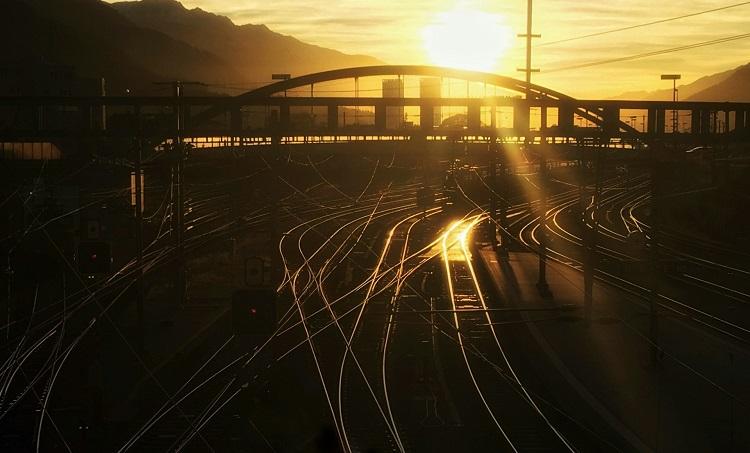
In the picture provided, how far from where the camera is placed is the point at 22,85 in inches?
2506

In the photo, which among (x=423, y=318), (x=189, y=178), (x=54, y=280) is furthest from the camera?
(x=189, y=178)

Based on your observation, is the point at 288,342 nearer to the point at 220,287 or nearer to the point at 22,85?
the point at 220,287

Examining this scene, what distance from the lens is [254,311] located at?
15.5 metres

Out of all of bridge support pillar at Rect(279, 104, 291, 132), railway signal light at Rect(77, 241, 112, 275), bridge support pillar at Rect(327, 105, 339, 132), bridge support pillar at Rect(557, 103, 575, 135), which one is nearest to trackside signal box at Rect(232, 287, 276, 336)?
railway signal light at Rect(77, 241, 112, 275)

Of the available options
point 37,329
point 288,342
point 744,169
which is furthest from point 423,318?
point 744,169

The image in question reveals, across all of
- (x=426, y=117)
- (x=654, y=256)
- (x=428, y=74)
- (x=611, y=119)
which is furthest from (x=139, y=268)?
(x=428, y=74)

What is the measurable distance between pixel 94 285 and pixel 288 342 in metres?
6.12

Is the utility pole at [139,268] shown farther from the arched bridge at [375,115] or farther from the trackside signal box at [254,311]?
the trackside signal box at [254,311]

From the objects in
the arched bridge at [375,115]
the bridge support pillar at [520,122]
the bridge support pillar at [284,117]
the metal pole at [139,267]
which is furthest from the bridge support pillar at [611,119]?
the metal pole at [139,267]

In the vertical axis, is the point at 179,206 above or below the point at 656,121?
below

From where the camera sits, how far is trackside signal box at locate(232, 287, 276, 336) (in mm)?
15383

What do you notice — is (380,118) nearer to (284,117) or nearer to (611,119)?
(284,117)

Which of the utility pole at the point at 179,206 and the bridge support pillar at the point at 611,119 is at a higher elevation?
the bridge support pillar at the point at 611,119

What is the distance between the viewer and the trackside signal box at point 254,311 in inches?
606
